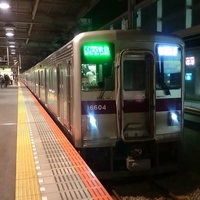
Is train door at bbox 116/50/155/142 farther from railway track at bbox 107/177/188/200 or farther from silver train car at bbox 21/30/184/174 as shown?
railway track at bbox 107/177/188/200

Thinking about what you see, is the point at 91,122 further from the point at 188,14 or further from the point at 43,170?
the point at 188,14

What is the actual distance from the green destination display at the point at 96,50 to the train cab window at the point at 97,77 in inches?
7.6

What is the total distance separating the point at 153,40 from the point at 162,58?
0.38 meters

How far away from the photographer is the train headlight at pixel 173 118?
5379mm

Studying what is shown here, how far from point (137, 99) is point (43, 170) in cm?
213

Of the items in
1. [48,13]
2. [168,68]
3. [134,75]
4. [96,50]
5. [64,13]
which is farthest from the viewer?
[48,13]

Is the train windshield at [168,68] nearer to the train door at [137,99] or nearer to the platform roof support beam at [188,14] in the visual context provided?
the train door at [137,99]

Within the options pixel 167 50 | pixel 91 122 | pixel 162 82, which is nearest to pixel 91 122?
pixel 91 122

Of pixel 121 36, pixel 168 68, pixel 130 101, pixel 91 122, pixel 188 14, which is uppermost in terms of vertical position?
pixel 188 14

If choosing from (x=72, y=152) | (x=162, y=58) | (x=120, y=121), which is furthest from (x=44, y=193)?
(x=162, y=58)

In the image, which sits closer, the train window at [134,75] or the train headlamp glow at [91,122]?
the train headlamp glow at [91,122]

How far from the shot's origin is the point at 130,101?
16.9ft

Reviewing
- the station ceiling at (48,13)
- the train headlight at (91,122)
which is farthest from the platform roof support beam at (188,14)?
the train headlight at (91,122)

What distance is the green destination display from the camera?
4.98m
